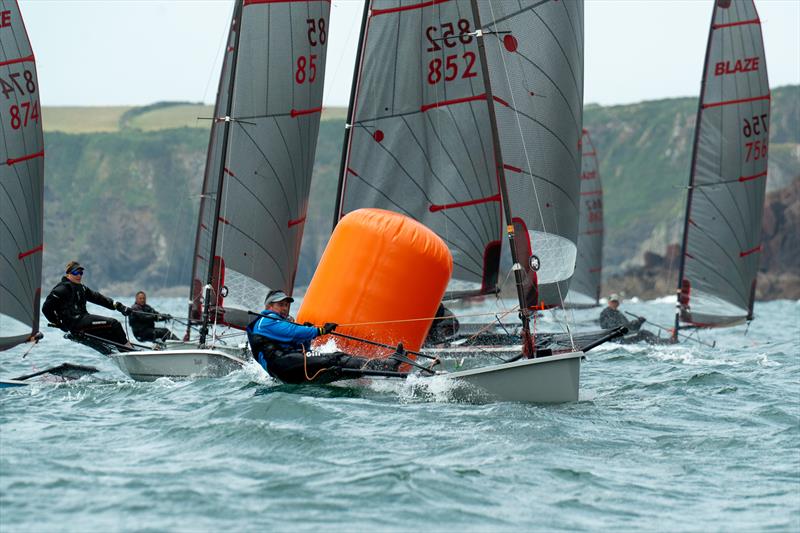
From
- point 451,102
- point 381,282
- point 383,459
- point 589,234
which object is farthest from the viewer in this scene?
point 589,234

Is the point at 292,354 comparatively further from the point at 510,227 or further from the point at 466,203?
the point at 466,203

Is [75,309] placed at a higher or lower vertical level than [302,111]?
lower

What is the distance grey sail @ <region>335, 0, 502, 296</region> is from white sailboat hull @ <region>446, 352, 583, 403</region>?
599 centimetres

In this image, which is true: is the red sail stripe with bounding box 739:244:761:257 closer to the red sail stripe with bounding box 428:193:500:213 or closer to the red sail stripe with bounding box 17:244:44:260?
the red sail stripe with bounding box 428:193:500:213

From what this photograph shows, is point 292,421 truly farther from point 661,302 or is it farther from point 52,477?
point 661,302

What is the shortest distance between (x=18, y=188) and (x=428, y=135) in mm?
6195

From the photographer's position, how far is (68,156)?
436 feet

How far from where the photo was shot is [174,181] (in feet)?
417

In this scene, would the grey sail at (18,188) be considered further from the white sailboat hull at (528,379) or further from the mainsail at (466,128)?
the white sailboat hull at (528,379)

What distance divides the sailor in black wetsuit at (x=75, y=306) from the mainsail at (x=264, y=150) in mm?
2307

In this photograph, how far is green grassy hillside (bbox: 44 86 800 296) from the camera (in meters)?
120

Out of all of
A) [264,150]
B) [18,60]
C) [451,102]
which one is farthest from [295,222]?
[18,60]

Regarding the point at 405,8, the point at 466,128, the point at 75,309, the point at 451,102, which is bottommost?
the point at 75,309

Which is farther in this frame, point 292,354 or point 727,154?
point 727,154
